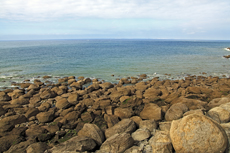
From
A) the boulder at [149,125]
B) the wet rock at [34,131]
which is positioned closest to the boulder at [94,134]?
the boulder at [149,125]

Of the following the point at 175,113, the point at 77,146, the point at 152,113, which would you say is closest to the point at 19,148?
the point at 77,146

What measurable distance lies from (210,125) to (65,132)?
863 centimetres

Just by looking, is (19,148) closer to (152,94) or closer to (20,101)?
(20,101)

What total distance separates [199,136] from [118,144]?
11.9 feet

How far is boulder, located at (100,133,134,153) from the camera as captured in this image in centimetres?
804

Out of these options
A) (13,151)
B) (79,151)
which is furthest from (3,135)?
(79,151)

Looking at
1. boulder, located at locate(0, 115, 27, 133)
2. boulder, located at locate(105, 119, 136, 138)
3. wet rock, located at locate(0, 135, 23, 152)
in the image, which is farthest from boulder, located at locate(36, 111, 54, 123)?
boulder, located at locate(105, 119, 136, 138)

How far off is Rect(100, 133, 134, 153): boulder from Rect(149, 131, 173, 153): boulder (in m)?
1.17

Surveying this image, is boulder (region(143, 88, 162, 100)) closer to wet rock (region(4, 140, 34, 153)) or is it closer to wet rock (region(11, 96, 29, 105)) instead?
wet rock (region(4, 140, 34, 153))

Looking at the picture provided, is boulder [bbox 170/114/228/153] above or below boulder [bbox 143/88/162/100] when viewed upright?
above

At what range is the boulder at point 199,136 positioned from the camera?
681cm

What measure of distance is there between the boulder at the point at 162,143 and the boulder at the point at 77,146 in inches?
119

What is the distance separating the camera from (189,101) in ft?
43.6

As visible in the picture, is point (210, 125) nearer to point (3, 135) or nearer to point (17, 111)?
point (3, 135)
